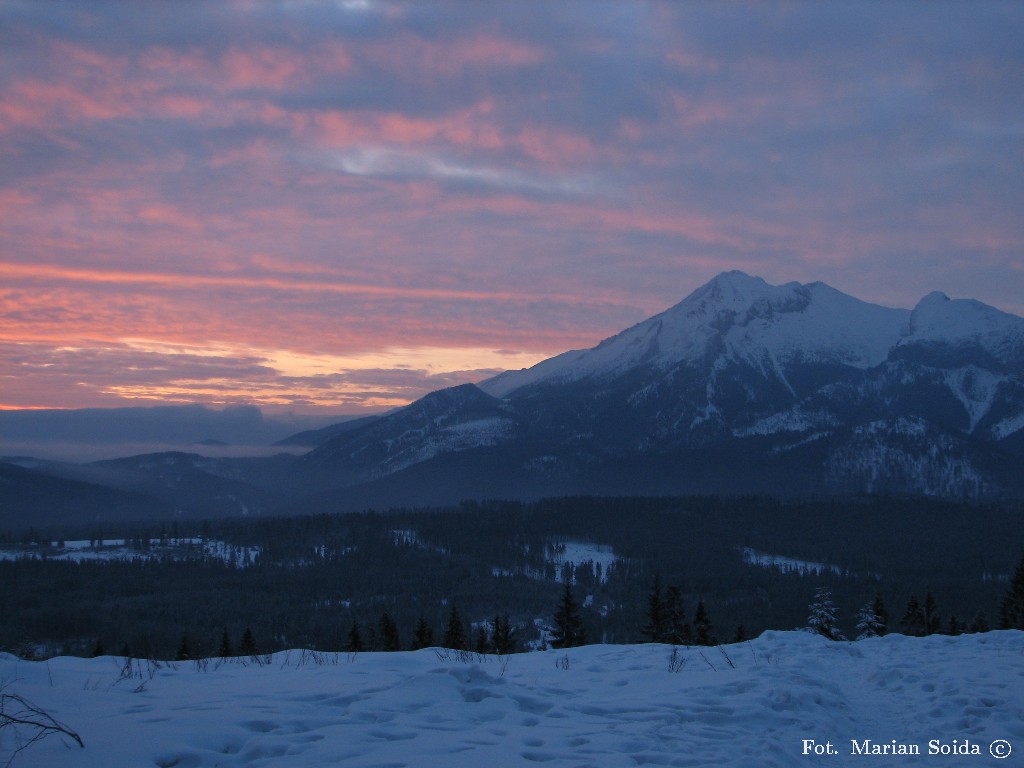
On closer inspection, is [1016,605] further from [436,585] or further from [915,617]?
[436,585]

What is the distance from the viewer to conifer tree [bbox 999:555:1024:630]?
4991 centimetres

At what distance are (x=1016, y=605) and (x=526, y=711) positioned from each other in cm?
5564

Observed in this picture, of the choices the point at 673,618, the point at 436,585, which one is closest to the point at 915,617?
the point at 673,618

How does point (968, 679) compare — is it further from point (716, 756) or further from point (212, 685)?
point (212, 685)

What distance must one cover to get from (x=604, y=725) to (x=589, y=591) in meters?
145

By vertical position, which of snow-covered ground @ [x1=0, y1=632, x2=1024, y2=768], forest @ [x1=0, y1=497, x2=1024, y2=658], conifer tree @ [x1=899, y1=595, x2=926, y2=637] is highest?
snow-covered ground @ [x1=0, y1=632, x2=1024, y2=768]

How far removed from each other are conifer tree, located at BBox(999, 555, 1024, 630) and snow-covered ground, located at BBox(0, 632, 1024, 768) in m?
41.4

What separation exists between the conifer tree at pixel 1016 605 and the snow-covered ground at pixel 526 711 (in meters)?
41.4

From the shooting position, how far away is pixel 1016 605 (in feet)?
171

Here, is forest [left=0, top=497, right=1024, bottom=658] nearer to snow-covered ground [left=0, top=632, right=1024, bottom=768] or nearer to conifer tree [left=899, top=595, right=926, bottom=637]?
conifer tree [left=899, top=595, right=926, bottom=637]

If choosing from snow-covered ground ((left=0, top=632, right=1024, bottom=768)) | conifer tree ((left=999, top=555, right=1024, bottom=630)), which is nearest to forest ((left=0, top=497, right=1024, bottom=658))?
conifer tree ((left=999, top=555, right=1024, bottom=630))

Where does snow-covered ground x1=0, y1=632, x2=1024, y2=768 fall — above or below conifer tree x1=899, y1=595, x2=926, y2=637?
above

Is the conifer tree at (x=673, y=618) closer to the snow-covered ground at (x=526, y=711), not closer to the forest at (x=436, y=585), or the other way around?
the snow-covered ground at (x=526, y=711)

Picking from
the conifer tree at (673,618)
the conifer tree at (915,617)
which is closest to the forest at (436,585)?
the conifer tree at (915,617)
